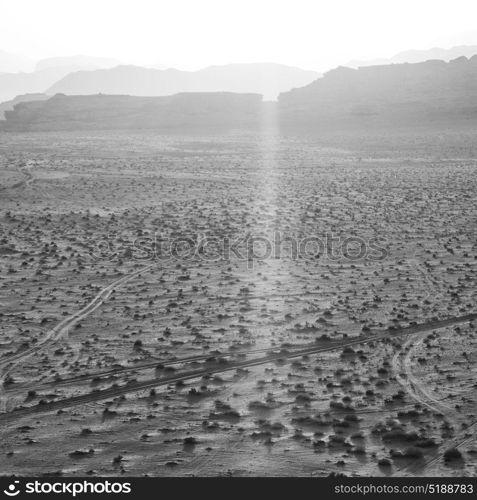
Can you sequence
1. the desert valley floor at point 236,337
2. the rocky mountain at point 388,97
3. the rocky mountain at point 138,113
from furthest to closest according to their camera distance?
1. the rocky mountain at point 138,113
2. the rocky mountain at point 388,97
3. the desert valley floor at point 236,337

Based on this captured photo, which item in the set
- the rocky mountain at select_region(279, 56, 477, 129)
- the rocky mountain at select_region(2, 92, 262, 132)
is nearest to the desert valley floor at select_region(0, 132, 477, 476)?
the rocky mountain at select_region(279, 56, 477, 129)

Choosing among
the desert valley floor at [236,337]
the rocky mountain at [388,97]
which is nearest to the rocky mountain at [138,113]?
the rocky mountain at [388,97]

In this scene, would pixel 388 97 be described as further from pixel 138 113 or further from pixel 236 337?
pixel 236 337

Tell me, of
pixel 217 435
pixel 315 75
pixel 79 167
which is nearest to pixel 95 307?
pixel 217 435

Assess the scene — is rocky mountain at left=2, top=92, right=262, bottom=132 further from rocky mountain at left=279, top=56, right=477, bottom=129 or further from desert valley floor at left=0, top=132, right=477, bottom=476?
desert valley floor at left=0, top=132, right=477, bottom=476

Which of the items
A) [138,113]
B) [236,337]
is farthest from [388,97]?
[236,337]

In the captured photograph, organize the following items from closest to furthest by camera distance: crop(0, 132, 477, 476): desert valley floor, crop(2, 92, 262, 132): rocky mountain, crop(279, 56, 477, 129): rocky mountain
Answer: crop(0, 132, 477, 476): desert valley floor, crop(279, 56, 477, 129): rocky mountain, crop(2, 92, 262, 132): rocky mountain

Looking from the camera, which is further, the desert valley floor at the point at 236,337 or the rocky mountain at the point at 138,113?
the rocky mountain at the point at 138,113

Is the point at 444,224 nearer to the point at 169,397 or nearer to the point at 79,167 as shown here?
the point at 169,397

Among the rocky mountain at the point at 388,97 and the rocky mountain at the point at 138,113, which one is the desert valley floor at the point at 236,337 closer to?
the rocky mountain at the point at 388,97
